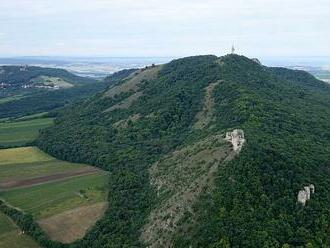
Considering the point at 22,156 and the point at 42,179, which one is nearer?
the point at 42,179

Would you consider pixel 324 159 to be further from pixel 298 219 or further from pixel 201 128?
pixel 201 128

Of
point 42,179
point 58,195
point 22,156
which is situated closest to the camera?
point 58,195

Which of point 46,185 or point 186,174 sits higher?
point 186,174

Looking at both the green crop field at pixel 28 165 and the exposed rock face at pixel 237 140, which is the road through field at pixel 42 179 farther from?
the exposed rock face at pixel 237 140

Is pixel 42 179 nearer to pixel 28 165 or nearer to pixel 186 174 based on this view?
pixel 28 165

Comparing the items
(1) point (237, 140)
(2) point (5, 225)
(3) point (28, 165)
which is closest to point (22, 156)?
(3) point (28, 165)

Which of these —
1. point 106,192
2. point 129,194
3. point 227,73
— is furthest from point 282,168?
point 227,73

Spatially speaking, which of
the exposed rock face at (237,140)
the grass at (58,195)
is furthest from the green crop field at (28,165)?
the exposed rock face at (237,140)
